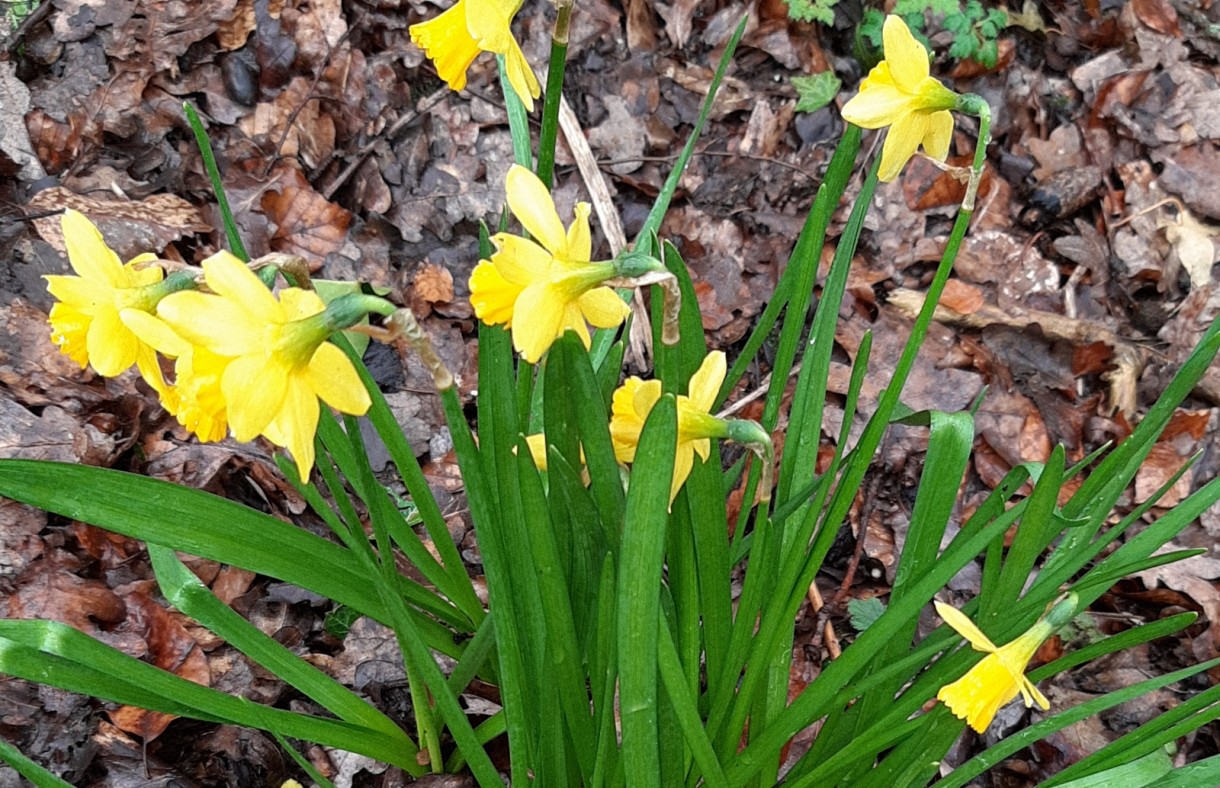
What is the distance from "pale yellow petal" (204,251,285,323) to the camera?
0.93 m

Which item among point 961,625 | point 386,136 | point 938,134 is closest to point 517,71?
point 938,134

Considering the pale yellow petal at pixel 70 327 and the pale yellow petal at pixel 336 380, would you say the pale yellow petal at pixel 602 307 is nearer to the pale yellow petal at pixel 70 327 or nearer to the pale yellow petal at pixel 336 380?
the pale yellow petal at pixel 336 380

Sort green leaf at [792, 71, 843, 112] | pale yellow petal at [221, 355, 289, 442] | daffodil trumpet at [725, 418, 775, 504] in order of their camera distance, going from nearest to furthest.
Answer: pale yellow petal at [221, 355, 289, 442] → daffodil trumpet at [725, 418, 775, 504] → green leaf at [792, 71, 843, 112]

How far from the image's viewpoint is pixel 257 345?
36.5 inches

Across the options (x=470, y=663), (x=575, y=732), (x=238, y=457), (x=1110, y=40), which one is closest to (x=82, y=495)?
(x=470, y=663)

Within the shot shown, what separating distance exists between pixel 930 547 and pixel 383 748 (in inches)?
41.4

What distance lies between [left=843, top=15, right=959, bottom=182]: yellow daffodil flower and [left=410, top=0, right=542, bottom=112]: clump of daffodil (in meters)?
0.47

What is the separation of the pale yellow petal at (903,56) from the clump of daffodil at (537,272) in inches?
22.0

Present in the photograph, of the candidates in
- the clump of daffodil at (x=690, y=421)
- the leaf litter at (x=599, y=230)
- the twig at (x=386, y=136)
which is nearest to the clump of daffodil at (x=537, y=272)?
the clump of daffodil at (x=690, y=421)

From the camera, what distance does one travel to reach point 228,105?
3.05 metres

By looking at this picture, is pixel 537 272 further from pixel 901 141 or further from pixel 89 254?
pixel 901 141

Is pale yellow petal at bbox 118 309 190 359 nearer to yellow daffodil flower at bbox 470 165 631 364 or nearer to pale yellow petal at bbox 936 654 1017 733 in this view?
yellow daffodil flower at bbox 470 165 631 364

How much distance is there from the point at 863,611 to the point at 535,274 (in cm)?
160

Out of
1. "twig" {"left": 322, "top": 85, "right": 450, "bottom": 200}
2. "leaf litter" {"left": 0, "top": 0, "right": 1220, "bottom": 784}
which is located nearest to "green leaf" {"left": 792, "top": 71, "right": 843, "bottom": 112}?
"leaf litter" {"left": 0, "top": 0, "right": 1220, "bottom": 784}
